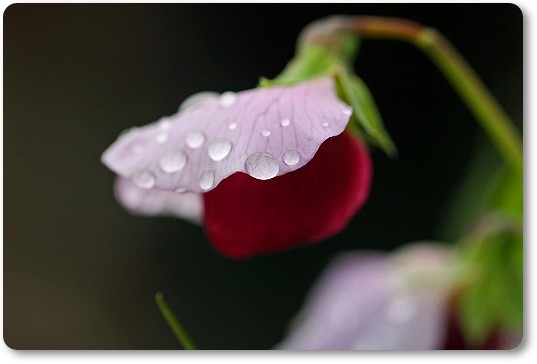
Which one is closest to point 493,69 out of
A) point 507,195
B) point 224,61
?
point 507,195

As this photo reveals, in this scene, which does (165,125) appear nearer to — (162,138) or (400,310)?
(162,138)

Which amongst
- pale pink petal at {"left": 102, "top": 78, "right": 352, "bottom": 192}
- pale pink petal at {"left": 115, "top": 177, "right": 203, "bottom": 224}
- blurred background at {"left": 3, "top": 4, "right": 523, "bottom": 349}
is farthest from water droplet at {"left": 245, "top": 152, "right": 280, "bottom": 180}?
blurred background at {"left": 3, "top": 4, "right": 523, "bottom": 349}

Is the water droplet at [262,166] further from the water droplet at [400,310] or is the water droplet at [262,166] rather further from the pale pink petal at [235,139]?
the water droplet at [400,310]

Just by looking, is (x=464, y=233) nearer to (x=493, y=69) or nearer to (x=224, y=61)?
(x=493, y=69)

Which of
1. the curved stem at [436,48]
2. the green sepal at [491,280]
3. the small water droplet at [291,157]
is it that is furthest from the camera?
the green sepal at [491,280]

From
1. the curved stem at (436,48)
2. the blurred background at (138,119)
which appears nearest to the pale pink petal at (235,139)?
the curved stem at (436,48)

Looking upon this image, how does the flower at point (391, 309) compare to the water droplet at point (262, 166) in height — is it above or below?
below

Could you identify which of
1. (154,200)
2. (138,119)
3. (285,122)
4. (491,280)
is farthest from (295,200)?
(138,119)
